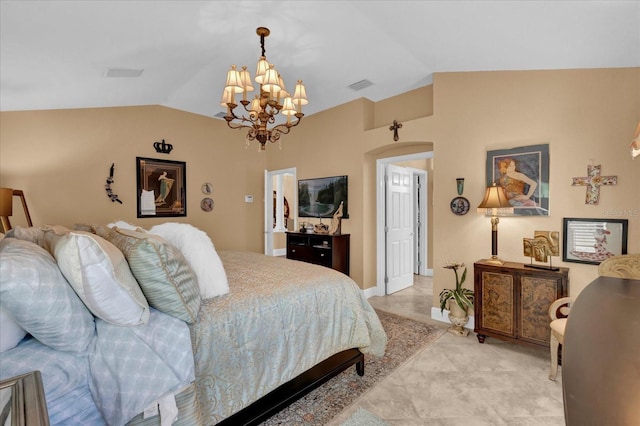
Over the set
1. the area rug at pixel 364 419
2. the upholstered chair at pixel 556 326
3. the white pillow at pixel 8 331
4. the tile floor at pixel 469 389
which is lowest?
the tile floor at pixel 469 389

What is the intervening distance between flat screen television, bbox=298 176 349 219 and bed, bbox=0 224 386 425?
7.89ft

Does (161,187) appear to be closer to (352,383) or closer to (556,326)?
(352,383)

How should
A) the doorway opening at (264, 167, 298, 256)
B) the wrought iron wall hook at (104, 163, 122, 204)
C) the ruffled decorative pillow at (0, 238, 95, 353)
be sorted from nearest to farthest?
the ruffled decorative pillow at (0, 238, 95, 353), the wrought iron wall hook at (104, 163, 122, 204), the doorway opening at (264, 167, 298, 256)

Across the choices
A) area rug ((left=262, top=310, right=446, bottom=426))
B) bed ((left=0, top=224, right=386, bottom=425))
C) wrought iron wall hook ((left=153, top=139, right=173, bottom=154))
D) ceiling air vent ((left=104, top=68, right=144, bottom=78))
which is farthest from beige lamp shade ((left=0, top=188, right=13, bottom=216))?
area rug ((left=262, top=310, right=446, bottom=426))

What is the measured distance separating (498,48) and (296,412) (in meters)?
3.41

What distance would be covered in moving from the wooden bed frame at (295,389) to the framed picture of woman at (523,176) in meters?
2.19

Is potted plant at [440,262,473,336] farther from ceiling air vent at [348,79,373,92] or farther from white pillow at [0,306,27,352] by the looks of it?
white pillow at [0,306,27,352]

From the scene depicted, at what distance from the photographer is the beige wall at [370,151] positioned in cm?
264

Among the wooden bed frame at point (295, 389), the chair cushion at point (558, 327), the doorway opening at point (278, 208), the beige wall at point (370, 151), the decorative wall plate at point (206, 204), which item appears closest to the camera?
the wooden bed frame at point (295, 389)

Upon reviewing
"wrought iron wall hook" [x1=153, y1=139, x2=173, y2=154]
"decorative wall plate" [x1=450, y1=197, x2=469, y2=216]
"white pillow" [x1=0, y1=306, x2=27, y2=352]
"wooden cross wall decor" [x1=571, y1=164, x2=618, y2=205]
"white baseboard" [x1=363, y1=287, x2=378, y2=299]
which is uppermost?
"wrought iron wall hook" [x1=153, y1=139, x2=173, y2=154]

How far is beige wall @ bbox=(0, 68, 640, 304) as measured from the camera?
2.64 m

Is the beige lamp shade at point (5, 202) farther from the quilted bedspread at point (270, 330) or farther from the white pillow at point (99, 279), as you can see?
the white pillow at point (99, 279)

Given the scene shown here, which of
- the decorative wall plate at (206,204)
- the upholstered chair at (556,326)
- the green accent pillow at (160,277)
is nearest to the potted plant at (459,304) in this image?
the upholstered chair at (556,326)

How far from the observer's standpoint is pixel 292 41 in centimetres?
307
